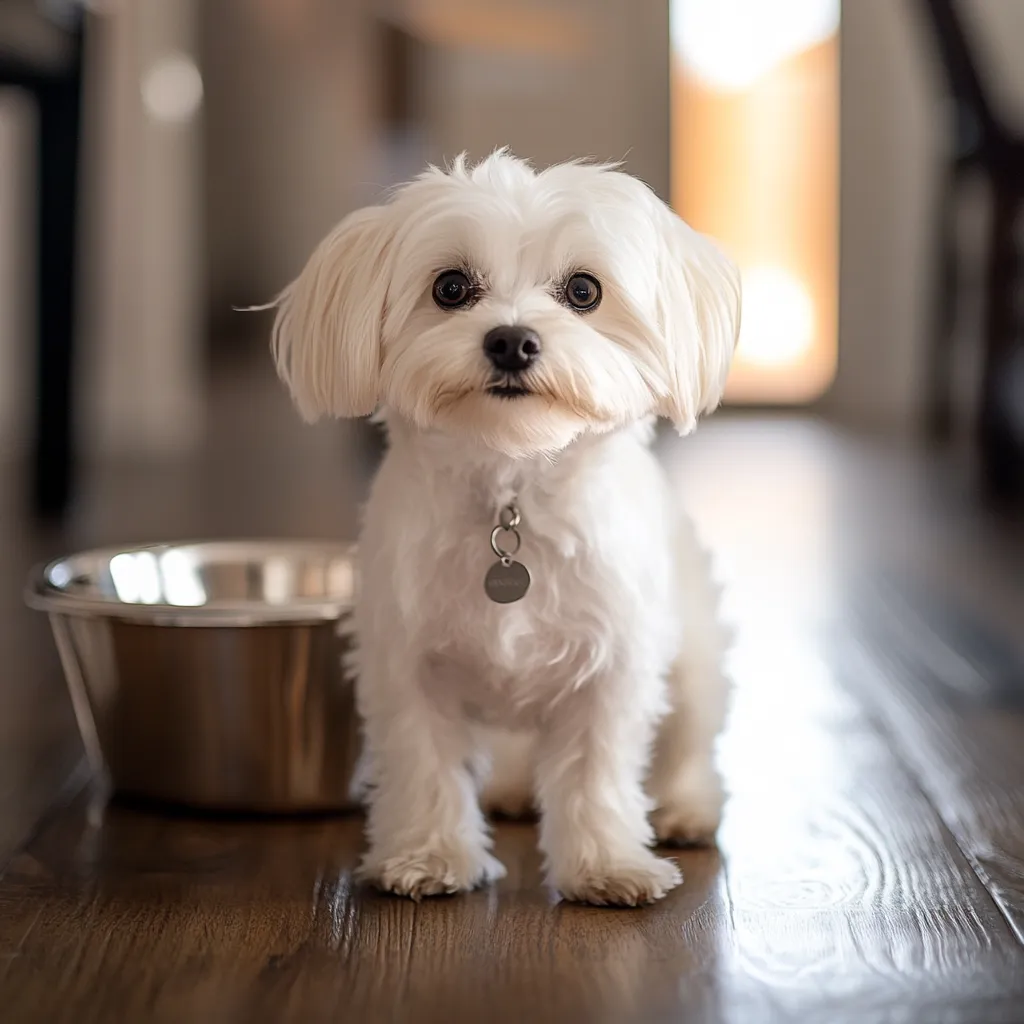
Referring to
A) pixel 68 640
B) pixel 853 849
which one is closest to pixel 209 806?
pixel 68 640

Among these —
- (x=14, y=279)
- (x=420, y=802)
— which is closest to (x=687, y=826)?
(x=420, y=802)

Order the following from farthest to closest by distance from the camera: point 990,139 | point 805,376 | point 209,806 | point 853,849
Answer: point 805,376, point 990,139, point 209,806, point 853,849

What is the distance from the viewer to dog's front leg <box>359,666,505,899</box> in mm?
1644

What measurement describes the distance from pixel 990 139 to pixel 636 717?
9.63 feet

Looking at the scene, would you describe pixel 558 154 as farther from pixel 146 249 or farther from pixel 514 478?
pixel 514 478

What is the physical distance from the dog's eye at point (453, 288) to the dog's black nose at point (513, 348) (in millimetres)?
113

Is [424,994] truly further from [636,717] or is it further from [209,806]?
[209,806]

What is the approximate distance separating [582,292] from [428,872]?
0.62 metres

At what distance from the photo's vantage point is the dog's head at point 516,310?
145 centimetres

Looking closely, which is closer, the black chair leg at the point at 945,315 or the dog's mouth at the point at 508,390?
the dog's mouth at the point at 508,390

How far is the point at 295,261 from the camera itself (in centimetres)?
842

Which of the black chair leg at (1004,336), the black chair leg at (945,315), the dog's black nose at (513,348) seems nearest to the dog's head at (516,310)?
the dog's black nose at (513,348)

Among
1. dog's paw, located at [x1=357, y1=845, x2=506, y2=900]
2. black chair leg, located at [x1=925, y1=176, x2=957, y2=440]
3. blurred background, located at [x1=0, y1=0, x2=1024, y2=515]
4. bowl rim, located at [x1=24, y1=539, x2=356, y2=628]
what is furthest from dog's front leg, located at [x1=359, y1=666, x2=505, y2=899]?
black chair leg, located at [x1=925, y1=176, x2=957, y2=440]

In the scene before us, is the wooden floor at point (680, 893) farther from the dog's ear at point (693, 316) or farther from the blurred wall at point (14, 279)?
the blurred wall at point (14, 279)
